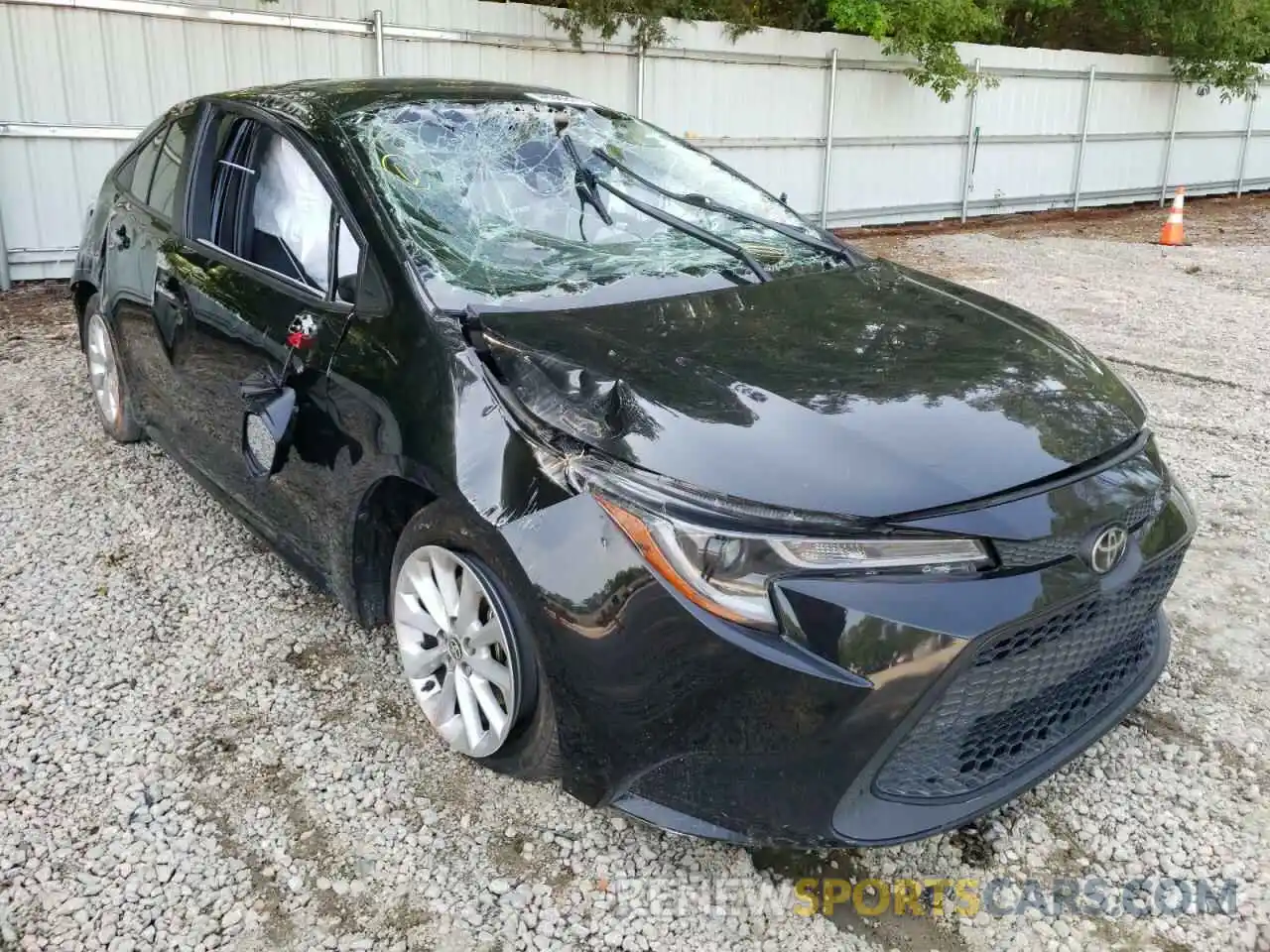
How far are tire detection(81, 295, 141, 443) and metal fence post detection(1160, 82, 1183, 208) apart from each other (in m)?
16.7

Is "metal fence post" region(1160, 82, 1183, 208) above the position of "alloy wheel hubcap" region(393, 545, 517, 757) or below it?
above

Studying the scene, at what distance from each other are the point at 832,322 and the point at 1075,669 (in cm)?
106

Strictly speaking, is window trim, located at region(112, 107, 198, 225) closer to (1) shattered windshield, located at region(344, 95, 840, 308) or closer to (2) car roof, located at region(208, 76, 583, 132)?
(2) car roof, located at region(208, 76, 583, 132)

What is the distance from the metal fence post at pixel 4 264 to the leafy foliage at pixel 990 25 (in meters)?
5.14

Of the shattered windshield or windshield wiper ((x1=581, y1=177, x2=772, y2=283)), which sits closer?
the shattered windshield

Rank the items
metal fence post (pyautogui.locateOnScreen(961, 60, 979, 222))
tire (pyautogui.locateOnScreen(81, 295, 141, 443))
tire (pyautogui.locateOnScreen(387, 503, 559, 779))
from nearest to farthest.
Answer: tire (pyautogui.locateOnScreen(387, 503, 559, 779)), tire (pyautogui.locateOnScreen(81, 295, 141, 443)), metal fence post (pyautogui.locateOnScreen(961, 60, 979, 222))

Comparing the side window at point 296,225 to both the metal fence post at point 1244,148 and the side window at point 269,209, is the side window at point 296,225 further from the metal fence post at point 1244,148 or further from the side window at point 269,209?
the metal fence post at point 1244,148

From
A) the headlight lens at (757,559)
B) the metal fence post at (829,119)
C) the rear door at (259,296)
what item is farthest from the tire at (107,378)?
the metal fence post at (829,119)

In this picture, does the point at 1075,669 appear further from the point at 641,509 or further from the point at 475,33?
the point at 475,33

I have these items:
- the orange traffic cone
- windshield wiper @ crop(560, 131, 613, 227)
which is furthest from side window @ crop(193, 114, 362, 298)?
the orange traffic cone

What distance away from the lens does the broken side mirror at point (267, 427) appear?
297cm

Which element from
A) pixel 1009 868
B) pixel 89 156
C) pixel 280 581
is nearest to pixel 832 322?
pixel 1009 868

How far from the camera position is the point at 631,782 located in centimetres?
220

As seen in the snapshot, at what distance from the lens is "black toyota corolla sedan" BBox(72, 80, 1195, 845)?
2.05 metres
